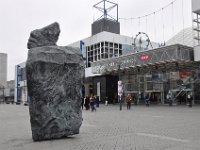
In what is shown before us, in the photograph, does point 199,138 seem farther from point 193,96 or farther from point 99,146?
point 193,96

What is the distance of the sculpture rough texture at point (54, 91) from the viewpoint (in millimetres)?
10211

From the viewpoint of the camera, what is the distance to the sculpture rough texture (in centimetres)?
1021

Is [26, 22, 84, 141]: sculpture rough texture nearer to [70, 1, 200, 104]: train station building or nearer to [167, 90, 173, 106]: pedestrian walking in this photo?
[70, 1, 200, 104]: train station building

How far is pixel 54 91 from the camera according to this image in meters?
10.5

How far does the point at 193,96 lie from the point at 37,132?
30.0 meters

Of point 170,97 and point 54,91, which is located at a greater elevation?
point 54,91

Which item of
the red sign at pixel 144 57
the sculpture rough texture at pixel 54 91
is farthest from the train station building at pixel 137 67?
the sculpture rough texture at pixel 54 91

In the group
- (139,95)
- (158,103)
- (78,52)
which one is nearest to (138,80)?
(139,95)

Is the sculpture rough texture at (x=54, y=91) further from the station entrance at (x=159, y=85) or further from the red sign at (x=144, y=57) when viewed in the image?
the station entrance at (x=159, y=85)

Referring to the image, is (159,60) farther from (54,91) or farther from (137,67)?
(54,91)

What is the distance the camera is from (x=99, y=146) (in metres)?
9.23

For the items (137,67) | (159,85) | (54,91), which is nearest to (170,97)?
(159,85)

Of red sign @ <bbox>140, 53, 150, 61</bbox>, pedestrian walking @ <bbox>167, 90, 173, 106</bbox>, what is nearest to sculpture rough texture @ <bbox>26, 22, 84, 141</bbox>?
red sign @ <bbox>140, 53, 150, 61</bbox>

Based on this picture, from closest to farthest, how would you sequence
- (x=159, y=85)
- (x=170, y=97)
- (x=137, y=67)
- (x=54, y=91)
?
(x=54, y=91), (x=170, y=97), (x=137, y=67), (x=159, y=85)
